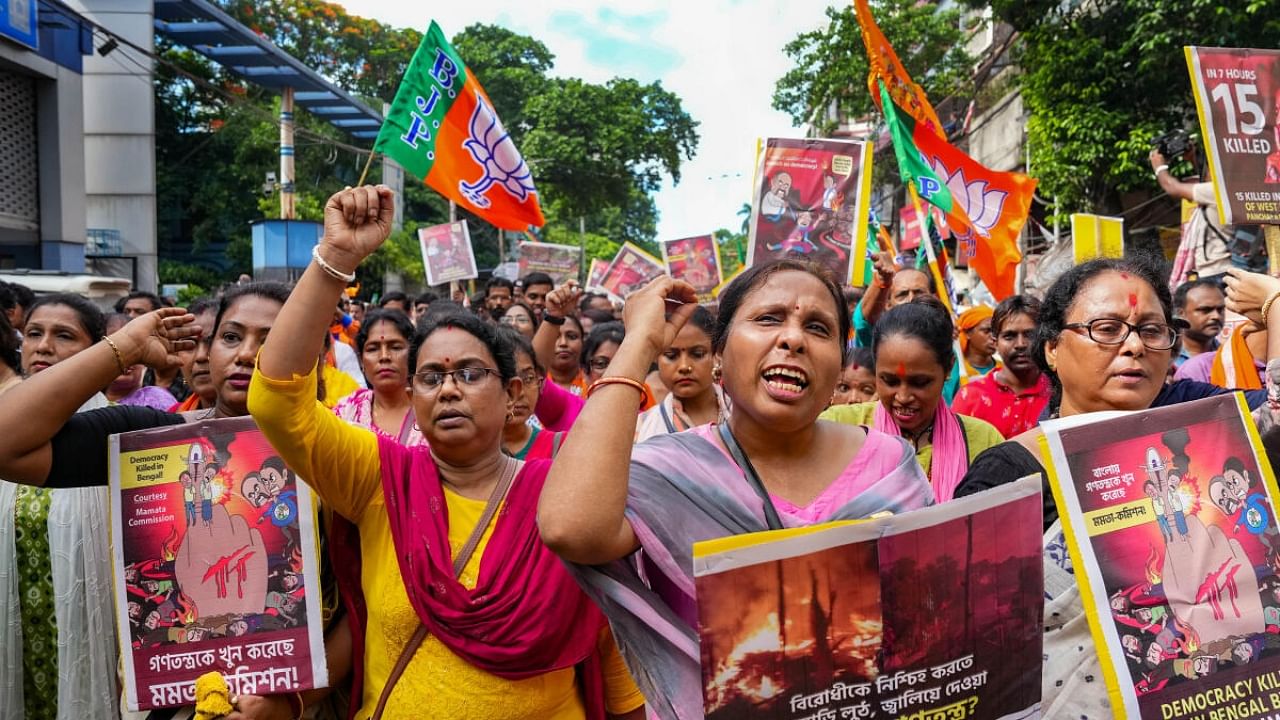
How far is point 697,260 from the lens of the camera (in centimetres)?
1145

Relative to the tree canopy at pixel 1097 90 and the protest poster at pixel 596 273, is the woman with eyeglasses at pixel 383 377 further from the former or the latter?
the tree canopy at pixel 1097 90

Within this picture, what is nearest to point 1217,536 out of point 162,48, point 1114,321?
point 1114,321

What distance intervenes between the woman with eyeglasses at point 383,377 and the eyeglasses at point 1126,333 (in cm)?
260

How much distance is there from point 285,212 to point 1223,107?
56.1 ft

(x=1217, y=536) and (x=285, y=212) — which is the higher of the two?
(x=285, y=212)

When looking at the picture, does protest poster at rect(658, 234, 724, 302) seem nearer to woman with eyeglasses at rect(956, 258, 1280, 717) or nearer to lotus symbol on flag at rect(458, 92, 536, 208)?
lotus symbol on flag at rect(458, 92, 536, 208)

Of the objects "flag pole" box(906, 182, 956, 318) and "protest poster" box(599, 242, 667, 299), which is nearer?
"flag pole" box(906, 182, 956, 318)

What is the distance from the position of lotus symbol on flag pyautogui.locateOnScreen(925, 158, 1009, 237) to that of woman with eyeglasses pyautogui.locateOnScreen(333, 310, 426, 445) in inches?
154

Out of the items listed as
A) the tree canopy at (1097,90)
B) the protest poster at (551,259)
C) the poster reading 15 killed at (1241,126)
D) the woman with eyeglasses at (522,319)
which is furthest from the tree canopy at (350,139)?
the poster reading 15 killed at (1241,126)

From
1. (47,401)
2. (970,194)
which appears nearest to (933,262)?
(970,194)

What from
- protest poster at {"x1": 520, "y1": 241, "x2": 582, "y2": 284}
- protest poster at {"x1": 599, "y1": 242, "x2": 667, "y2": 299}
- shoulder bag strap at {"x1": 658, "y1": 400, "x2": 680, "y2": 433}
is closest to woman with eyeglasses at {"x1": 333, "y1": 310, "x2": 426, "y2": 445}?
shoulder bag strap at {"x1": 658, "y1": 400, "x2": 680, "y2": 433}

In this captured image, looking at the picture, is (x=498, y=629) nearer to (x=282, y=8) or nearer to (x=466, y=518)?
(x=466, y=518)

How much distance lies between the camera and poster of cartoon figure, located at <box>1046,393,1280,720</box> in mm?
1799

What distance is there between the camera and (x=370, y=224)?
2137 millimetres
